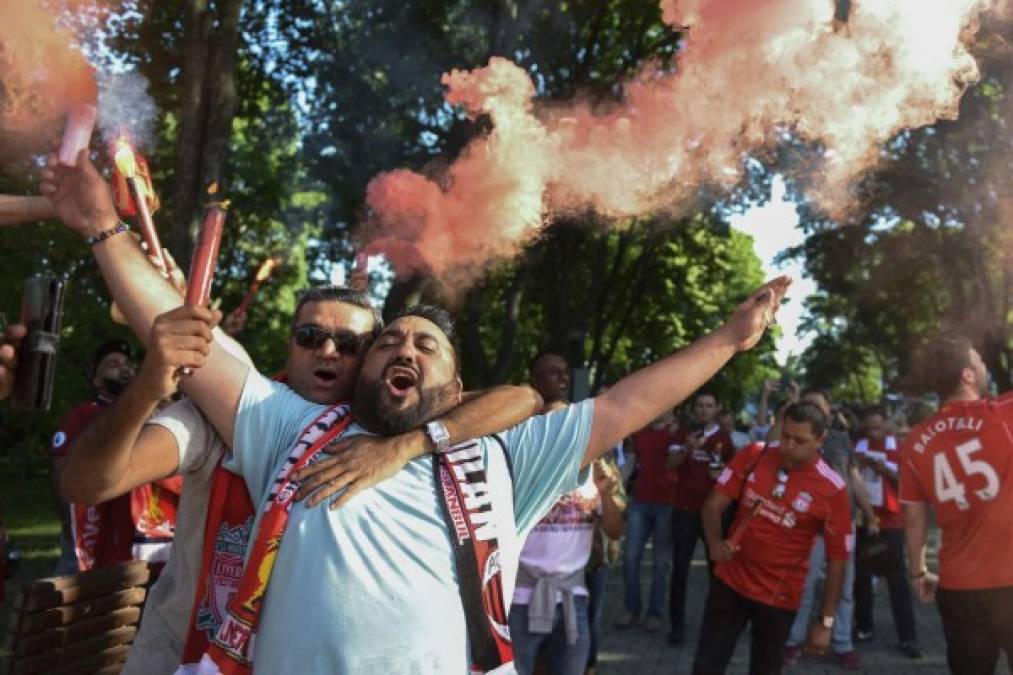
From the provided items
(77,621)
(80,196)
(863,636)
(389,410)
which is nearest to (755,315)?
(389,410)

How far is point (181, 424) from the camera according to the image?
2807 millimetres

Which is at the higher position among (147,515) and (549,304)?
(549,304)

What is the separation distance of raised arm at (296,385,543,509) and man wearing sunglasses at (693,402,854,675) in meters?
3.43

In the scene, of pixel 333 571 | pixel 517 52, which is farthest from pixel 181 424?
pixel 517 52

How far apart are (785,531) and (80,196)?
4.54 m

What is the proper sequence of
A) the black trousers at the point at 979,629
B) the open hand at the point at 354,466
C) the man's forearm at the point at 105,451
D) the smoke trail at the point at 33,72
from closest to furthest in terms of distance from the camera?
1. the man's forearm at the point at 105,451
2. the open hand at the point at 354,466
3. the smoke trail at the point at 33,72
4. the black trousers at the point at 979,629

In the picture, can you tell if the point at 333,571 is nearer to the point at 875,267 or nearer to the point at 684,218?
the point at 684,218

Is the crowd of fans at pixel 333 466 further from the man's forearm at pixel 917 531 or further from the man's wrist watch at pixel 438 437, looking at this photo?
the man's forearm at pixel 917 531

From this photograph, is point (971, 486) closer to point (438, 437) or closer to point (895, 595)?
point (438, 437)

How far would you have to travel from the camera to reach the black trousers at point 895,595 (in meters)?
8.88

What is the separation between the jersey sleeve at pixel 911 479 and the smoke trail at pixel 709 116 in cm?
157

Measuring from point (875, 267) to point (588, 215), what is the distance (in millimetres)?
9310

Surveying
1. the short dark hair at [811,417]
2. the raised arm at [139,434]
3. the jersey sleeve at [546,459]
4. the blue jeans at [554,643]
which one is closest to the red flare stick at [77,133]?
the raised arm at [139,434]

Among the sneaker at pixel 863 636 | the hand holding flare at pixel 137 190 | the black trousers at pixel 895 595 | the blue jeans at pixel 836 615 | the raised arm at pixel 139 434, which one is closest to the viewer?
the raised arm at pixel 139 434
